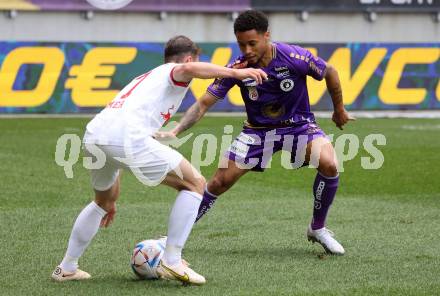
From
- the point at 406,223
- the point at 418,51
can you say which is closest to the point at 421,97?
the point at 418,51

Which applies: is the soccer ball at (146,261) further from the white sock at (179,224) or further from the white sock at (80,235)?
the white sock at (80,235)

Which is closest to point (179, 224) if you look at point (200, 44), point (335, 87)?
point (335, 87)

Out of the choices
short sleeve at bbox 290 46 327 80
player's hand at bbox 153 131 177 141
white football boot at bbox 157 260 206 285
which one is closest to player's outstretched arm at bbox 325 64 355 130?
short sleeve at bbox 290 46 327 80

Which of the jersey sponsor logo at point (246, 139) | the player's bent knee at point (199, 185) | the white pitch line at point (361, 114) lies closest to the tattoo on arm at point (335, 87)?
the jersey sponsor logo at point (246, 139)

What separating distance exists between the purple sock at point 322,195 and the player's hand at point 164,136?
5.92 feet

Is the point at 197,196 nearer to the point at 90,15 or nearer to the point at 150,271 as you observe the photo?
the point at 150,271

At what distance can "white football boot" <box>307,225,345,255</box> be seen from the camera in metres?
8.77

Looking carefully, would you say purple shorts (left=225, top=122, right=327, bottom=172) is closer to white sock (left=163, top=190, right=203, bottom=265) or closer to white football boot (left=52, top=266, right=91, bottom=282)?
white sock (left=163, top=190, right=203, bottom=265)

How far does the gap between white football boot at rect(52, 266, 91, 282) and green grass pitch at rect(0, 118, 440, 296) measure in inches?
2.9

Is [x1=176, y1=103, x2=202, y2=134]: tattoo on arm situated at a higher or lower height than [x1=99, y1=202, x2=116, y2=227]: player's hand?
higher

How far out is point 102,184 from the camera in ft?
25.4

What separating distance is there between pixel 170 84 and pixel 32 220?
3.66 meters

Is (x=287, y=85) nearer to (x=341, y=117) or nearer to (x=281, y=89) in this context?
(x=281, y=89)

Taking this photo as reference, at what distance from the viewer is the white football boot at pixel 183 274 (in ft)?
24.4
